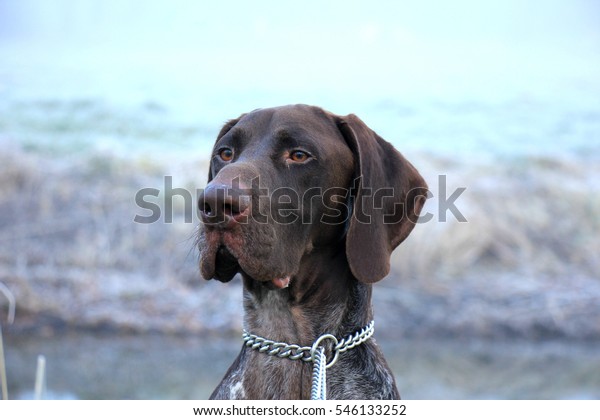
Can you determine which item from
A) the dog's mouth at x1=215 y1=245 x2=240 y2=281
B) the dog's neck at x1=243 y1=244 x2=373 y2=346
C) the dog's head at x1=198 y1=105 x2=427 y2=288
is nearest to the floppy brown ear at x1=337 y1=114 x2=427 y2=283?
the dog's head at x1=198 y1=105 x2=427 y2=288

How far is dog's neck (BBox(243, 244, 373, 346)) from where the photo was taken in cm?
387

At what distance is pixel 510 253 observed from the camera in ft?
40.2

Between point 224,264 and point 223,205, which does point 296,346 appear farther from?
point 223,205

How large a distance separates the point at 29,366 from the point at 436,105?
867cm

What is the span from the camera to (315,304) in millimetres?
3896

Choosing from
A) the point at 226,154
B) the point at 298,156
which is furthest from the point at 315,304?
the point at 226,154

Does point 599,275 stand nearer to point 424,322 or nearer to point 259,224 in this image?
point 424,322

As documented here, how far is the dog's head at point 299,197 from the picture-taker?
11.4 ft

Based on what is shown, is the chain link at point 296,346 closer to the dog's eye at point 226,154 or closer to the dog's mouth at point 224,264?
the dog's mouth at point 224,264

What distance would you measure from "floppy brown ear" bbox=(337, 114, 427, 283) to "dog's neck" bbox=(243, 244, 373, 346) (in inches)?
7.4

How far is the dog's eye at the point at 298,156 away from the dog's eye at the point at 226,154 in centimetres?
37

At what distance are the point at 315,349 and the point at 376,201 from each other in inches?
29.7

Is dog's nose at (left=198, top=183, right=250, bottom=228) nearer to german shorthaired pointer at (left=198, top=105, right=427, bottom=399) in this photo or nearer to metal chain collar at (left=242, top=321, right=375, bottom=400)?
german shorthaired pointer at (left=198, top=105, right=427, bottom=399)
